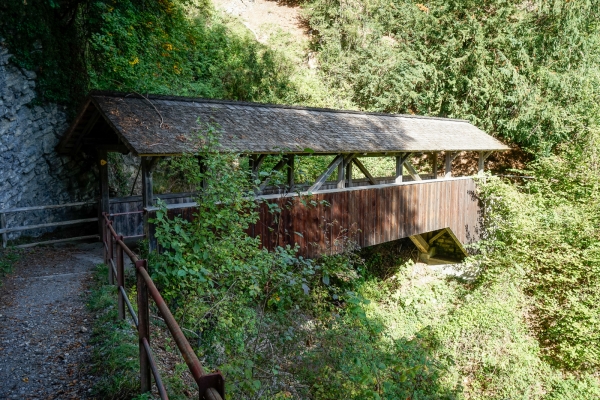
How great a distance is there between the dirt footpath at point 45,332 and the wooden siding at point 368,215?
1.93 meters

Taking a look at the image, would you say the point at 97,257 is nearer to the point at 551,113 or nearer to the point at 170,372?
the point at 170,372

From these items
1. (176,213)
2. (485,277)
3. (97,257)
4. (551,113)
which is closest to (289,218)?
(176,213)

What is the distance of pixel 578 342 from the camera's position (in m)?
9.56

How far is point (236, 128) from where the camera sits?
717cm

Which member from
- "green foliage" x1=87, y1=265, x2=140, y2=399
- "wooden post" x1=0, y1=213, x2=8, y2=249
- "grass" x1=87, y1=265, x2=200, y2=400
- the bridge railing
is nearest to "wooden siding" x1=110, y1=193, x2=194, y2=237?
"wooden post" x1=0, y1=213, x2=8, y2=249

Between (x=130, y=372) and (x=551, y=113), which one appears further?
(x=551, y=113)

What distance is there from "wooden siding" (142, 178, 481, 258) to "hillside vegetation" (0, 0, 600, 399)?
0.66m

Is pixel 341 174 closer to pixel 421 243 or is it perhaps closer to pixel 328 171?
pixel 328 171

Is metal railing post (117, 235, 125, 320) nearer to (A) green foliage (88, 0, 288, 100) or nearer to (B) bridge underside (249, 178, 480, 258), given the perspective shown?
(B) bridge underside (249, 178, 480, 258)

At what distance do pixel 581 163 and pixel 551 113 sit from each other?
382 centimetres

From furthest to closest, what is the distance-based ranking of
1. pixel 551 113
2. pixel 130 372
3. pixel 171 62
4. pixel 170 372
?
pixel 551 113, pixel 171 62, pixel 170 372, pixel 130 372

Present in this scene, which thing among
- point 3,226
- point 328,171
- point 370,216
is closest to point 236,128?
point 328,171

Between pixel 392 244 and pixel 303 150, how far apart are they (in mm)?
9027

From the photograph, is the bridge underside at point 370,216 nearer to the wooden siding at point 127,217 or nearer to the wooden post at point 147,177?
the wooden post at point 147,177
